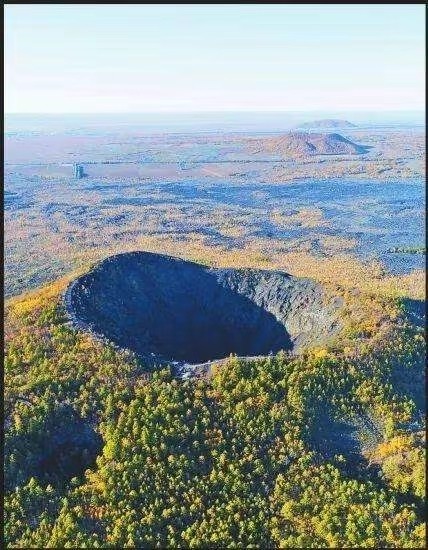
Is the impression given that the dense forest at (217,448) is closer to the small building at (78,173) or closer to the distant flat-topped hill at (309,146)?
the small building at (78,173)

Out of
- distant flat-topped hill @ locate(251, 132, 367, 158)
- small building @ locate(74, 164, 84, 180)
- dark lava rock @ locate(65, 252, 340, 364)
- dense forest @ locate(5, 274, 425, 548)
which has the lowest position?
dense forest @ locate(5, 274, 425, 548)


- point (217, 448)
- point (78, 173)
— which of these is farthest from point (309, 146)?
point (217, 448)

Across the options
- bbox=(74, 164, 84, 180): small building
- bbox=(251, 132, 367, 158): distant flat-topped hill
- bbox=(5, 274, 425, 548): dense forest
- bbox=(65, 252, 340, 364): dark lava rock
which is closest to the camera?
bbox=(5, 274, 425, 548): dense forest

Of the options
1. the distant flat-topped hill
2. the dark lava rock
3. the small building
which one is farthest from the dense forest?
the distant flat-topped hill

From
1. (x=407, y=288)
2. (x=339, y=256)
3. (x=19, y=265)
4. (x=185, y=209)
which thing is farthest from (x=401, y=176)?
(x=19, y=265)

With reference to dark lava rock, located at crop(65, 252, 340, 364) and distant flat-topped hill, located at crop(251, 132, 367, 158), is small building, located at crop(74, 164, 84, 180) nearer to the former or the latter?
distant flat-topped hill, located at crop(251, 132, 367, 158)

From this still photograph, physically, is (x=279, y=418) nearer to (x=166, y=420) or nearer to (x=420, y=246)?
(x=166, y=420)

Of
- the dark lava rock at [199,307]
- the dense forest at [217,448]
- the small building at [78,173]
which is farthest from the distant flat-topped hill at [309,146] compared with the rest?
the dense forest at [217,448]
